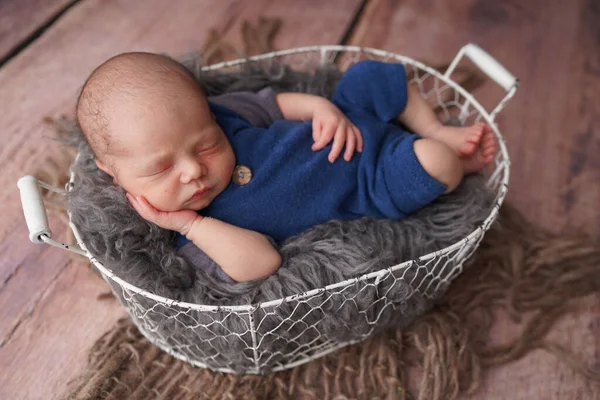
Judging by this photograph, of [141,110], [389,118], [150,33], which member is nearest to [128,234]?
[141,110]

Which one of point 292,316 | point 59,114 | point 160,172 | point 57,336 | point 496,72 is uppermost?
point 496,72

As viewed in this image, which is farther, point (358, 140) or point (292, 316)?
point (358, 140)

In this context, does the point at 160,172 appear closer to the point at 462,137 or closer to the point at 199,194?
the point at 199,194

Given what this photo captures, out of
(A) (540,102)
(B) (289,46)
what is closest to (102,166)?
(B) (289,46)

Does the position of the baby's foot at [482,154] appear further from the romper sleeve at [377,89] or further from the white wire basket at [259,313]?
the romper sleeve at [377,89]

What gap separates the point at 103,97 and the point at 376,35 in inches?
33.0

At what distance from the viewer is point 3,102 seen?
49.0 inches

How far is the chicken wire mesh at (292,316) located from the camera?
0.77 metres

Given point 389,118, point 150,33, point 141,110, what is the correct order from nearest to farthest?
point 141,110 < point 389,118 < point 150,33

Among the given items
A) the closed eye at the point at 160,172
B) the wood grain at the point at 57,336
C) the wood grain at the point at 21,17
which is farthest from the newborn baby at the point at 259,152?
the wood grain at the point at 21,17

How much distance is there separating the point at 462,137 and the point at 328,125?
8.7 inches

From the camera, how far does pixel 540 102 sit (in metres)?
1.29

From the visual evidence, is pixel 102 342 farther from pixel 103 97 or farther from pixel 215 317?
pixel 103 97

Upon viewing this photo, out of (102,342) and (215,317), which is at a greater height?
(215,317)
